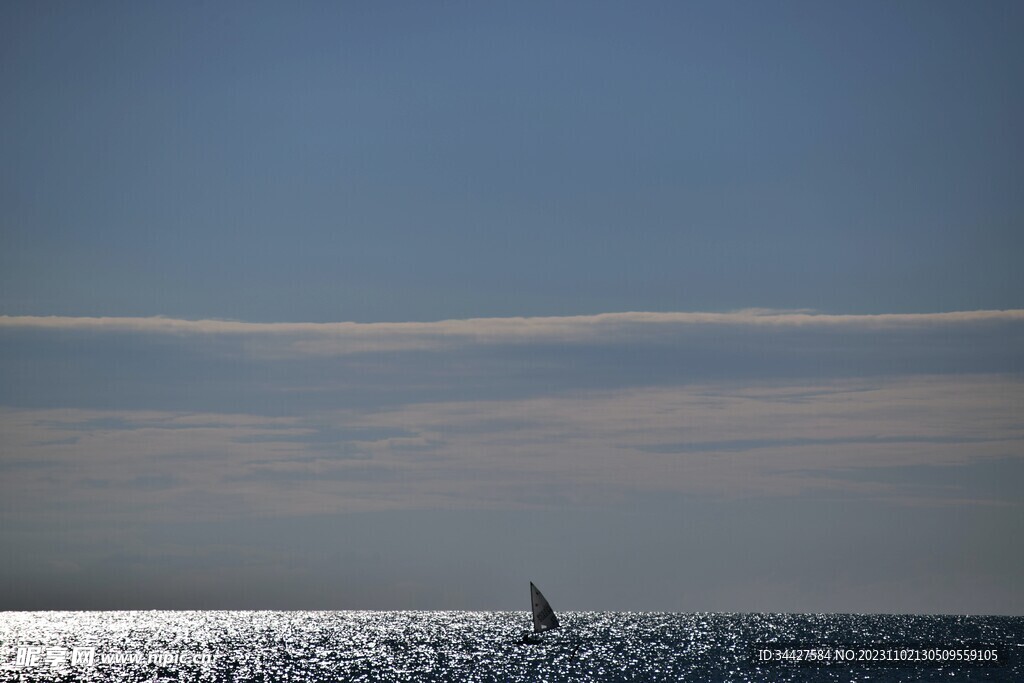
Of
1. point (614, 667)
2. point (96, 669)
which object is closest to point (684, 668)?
point (614, 667)

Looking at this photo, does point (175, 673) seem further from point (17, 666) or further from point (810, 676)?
point (810, 676)

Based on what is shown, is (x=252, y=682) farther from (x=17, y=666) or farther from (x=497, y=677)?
(x=17, y=666)

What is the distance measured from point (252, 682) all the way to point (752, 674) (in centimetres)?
6975

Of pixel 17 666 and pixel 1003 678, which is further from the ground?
pixel 17 666

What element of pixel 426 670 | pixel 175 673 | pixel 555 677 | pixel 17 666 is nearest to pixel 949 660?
pixel 555 677

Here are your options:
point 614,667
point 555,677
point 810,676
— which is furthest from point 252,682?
point 810,676

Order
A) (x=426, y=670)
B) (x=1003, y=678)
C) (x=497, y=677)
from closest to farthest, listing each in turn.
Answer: (x=1003, y=678), (x=497, y=677), (x=426, y=670)

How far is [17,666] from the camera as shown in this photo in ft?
635

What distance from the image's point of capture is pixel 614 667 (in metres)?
197

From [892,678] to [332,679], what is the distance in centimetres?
7694

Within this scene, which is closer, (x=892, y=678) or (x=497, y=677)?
(x=892, y=678)

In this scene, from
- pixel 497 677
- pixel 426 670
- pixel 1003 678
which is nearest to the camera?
pixel 1003 678

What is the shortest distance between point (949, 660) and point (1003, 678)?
→ 3397 cm

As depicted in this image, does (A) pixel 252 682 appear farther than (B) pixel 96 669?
No
